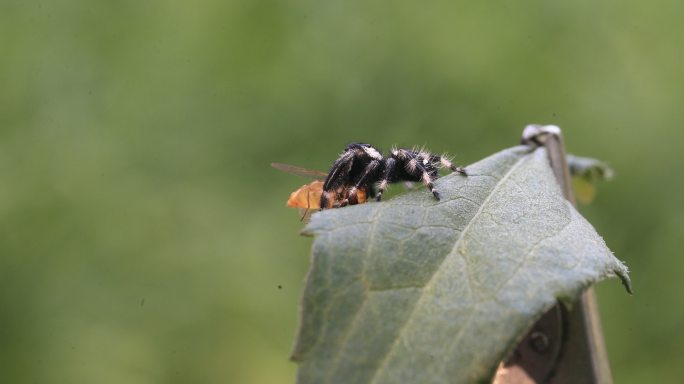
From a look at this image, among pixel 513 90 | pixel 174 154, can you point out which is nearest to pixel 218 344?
pixel 174 154

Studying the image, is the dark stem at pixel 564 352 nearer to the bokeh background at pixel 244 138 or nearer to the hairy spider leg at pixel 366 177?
the hairy spider leg at pixel 366 177

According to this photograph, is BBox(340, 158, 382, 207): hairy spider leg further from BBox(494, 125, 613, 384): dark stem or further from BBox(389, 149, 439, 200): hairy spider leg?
BBox(494, 125, 613, 384): dark stem

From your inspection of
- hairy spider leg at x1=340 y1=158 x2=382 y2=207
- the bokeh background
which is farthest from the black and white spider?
the bokeh background

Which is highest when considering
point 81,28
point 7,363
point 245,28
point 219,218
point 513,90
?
point 513,90

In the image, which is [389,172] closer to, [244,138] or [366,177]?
[366,177]

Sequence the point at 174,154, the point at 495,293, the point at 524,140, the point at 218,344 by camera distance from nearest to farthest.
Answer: the point at 495,293 → the point at 524,140 → the point at 218,344 → the point at 174,154

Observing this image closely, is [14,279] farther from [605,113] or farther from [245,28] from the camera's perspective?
[605,113]
